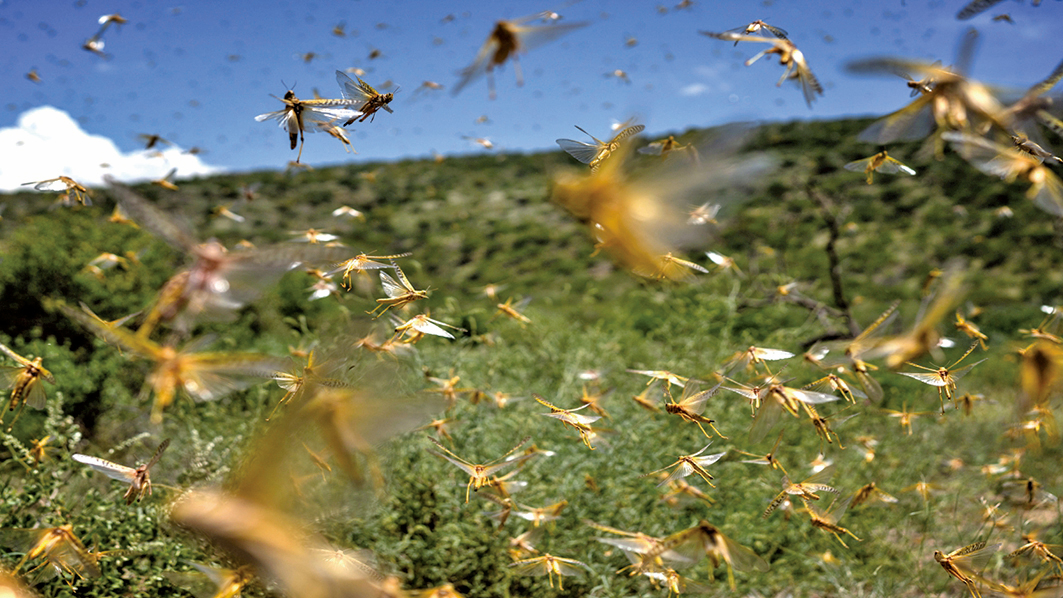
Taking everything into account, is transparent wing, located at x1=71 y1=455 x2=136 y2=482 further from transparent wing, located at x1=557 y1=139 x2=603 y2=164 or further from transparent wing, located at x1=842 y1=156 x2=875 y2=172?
transparent wing, located at x1=842 y1=156 x2=875 y2=172

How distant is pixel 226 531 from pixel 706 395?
0.76 meters

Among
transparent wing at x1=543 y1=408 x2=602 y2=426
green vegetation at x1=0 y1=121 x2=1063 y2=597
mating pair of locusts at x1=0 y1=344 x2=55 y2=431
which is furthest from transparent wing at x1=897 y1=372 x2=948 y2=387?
mating pair of locusts at x1=0 y1=344 x2=55 y2=431

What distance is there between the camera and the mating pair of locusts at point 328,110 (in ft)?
2.61

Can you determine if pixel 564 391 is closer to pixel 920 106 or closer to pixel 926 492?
pixel 926 492

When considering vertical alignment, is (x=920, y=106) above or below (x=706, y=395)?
above

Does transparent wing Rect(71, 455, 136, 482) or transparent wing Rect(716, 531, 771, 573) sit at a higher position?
transparent wing Rect(71, 455, 136, 482)

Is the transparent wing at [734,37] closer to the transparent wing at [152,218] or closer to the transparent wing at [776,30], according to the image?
the transparent wing at [776,30]

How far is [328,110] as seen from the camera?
2.61ft

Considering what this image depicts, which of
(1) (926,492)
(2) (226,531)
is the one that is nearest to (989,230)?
(1) (926,492)

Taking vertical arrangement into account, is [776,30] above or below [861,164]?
above

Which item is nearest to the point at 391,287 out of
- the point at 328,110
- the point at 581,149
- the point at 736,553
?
the point at 328,110

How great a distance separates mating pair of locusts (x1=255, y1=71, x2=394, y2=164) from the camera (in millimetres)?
796

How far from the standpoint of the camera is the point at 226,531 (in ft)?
1.37

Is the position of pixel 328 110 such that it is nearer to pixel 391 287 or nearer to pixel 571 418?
pixel 391 287
